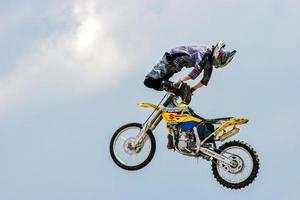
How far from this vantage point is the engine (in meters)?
27.9

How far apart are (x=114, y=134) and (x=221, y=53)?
4334 mm

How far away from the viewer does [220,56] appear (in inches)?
1107

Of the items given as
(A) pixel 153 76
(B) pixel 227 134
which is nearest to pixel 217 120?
(B) pixel 227 134

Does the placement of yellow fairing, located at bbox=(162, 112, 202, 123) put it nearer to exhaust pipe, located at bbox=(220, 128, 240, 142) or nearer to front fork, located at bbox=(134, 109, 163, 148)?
front fork, located at bbox=(134, 109, 163, 148)

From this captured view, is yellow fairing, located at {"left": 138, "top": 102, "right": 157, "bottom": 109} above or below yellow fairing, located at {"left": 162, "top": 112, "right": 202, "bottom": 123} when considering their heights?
above

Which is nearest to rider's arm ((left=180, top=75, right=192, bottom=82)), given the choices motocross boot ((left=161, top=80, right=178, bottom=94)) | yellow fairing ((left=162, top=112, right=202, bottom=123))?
motocross boot ((left=161, top=80, right=178, bottom=94))

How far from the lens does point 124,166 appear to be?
94.9 feet

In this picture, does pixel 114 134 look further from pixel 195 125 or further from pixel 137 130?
pixel 195 125

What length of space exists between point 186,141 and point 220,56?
9.43 feet

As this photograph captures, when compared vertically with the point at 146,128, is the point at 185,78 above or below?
above

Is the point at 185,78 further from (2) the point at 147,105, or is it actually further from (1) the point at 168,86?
(2) the point at 147,105

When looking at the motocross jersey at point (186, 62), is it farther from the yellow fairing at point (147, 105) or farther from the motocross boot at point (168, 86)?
the yellow fairing at point (147, 105)

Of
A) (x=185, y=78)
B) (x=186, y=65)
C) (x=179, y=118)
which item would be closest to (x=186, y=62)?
(x=186, y=65)

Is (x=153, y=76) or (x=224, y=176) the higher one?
(x=153, y=76)
